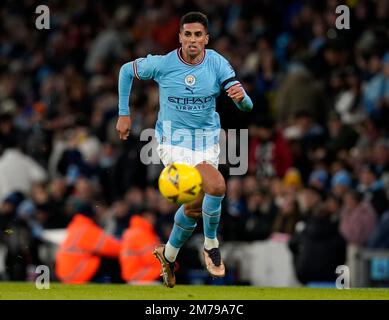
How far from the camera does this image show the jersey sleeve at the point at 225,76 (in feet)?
41.6

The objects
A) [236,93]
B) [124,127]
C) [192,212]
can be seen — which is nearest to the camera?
[236,93]

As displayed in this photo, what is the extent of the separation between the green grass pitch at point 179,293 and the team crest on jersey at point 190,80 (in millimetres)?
2019

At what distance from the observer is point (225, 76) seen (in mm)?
12805

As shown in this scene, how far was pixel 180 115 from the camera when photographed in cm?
1291

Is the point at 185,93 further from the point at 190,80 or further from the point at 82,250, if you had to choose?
the point at 82,250

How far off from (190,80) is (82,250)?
528 cm

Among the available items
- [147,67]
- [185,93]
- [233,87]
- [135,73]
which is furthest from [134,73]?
[233,87]

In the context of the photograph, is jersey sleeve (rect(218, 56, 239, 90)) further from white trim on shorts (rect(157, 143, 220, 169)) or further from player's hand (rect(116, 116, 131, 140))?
player's hand (rect(116, 116, 131, 140))

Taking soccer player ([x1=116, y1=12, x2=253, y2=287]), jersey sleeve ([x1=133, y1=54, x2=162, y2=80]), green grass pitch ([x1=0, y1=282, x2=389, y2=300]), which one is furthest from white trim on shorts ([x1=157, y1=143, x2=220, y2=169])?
green grass pitch ([x1=0, y1=282, x2=389, y2=300])

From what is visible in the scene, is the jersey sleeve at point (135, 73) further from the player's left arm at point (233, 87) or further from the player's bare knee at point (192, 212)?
the player's bare knee at point (192, 212)

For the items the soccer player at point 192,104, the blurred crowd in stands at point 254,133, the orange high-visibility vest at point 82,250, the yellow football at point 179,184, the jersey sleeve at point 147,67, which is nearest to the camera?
the yellow football at point 179,184

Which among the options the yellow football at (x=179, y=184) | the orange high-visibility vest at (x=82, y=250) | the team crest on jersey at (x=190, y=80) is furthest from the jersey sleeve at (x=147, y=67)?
the orange high-visibility vest at (x=82, y=250)

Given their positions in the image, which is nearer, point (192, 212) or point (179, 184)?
point (179, 184)
